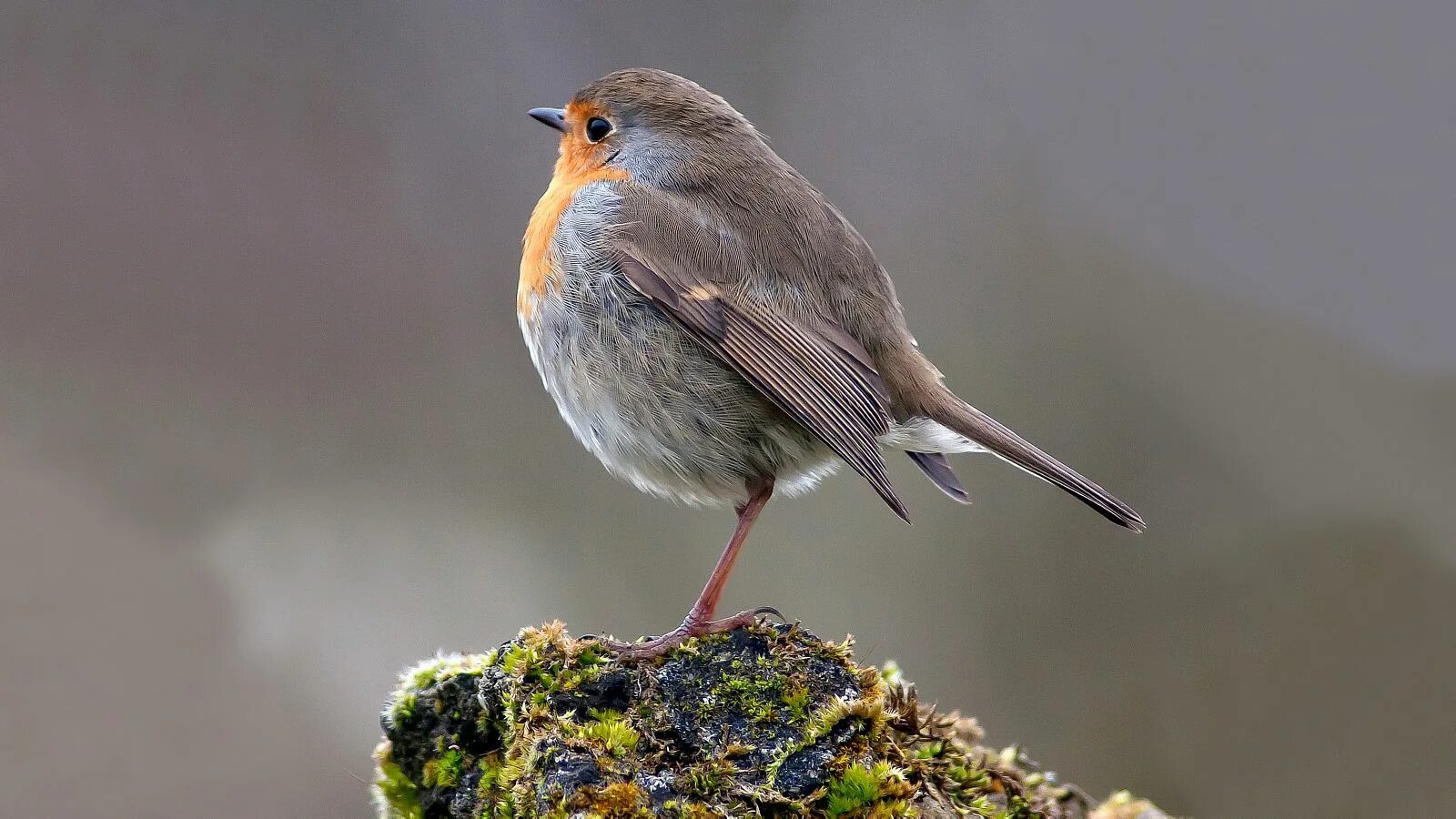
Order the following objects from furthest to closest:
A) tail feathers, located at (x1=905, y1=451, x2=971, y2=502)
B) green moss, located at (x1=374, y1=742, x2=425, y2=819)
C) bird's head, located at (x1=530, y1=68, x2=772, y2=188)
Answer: bird's head, located at (x1=530, y1=68, x2=772, y2=188), tail feathers, located at (x1=905, y1=451, x2=971, y2=502), green moss, located at (x1=374, y1=742, x2=425, y2=819)

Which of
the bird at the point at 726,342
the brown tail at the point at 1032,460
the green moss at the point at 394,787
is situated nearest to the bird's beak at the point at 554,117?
the bird at the point at 726,342

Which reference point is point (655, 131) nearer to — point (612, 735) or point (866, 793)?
point (612, 735)

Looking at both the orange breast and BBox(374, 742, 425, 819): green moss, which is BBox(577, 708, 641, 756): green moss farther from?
the orange breast

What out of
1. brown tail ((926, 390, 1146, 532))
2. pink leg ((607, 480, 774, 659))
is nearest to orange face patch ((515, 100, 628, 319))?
pink leg ((607, 480, 774, 659))

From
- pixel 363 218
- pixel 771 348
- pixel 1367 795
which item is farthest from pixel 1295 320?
pixel 363 218

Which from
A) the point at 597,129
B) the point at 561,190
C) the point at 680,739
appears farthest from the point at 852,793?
the point at 597,129

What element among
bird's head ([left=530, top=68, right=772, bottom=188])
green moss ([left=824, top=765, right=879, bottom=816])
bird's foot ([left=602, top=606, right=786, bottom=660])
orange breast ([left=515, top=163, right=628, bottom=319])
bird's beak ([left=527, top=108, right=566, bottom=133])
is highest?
bird's beak ([left=527, top=108, right=566, bottom=133])

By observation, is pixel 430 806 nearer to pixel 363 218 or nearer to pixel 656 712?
pixel 656 712
